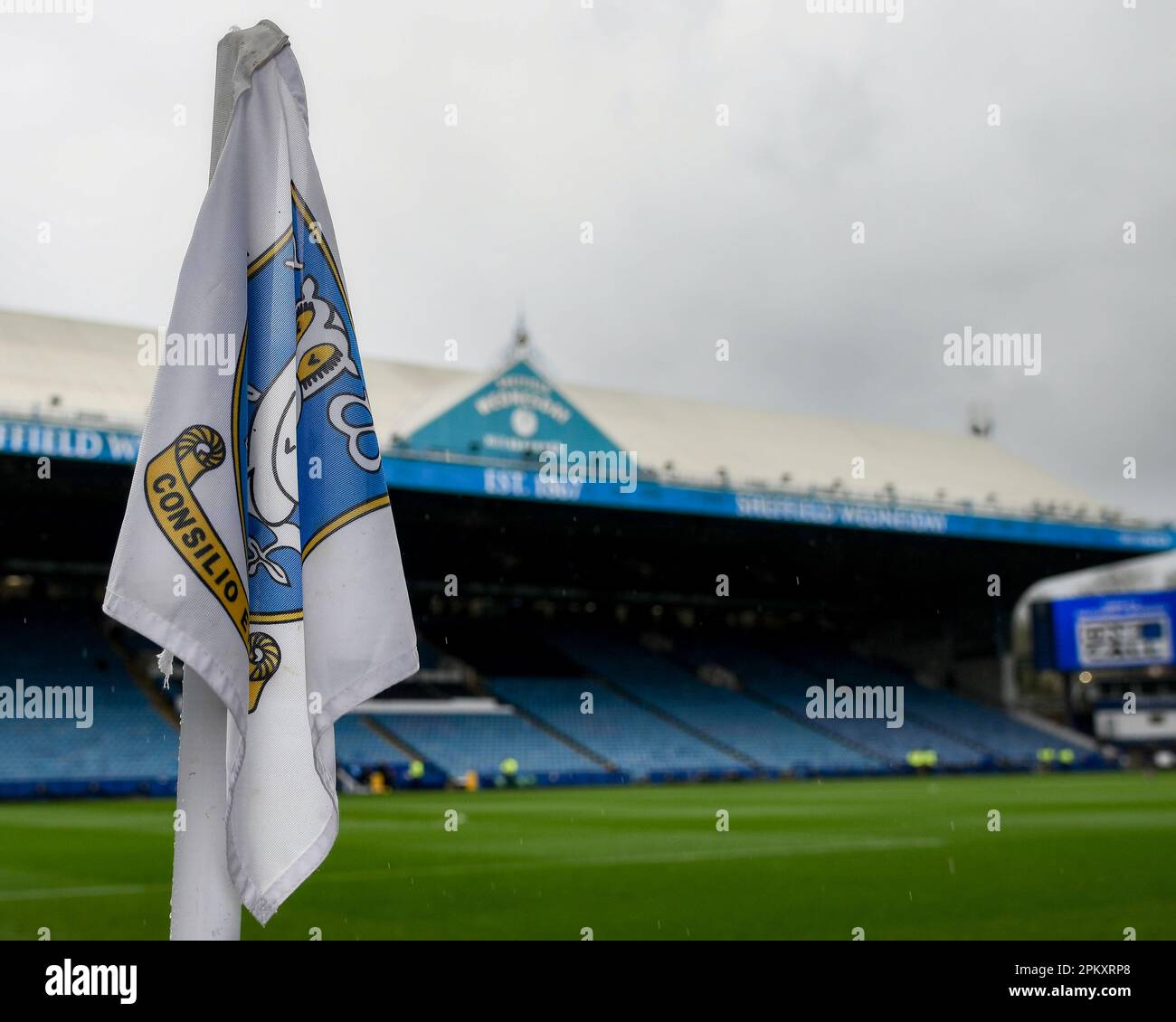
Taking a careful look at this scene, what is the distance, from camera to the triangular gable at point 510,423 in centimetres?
3097

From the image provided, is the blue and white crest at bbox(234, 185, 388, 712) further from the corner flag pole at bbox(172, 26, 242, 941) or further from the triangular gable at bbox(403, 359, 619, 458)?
the triangular gable at bbox(403, 359, 619, 458)

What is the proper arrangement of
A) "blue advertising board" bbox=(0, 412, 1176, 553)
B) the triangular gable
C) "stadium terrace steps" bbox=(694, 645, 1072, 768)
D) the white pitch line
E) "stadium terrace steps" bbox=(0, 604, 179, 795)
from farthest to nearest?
1. "stadium terrace steps" bbox=(694, 645, 1072, 768)
2. the triangular gable
3. "stadium terrace steps" bbox=(0, 604, 179, 795)
4. "blue advertising board" bbox=(0, 412, 1176, 553)
5. the white pitch line

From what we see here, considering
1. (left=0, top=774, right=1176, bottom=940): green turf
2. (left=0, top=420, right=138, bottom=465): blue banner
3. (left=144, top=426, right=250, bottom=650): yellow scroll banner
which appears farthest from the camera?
(left=0, top=420, right=138, bottom=465): blue banner

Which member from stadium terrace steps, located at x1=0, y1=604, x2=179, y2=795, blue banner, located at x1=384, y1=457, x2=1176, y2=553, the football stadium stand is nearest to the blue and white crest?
blue banner, located at x1=384, y1=457, x2=1176, y2=553

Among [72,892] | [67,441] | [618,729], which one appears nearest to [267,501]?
[72,892]

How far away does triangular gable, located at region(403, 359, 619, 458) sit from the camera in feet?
102

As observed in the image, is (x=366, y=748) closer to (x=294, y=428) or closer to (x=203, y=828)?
(x=203, y=828)

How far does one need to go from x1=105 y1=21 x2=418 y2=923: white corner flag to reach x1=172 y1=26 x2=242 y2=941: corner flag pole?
39 millimetres

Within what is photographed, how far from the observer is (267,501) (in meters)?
3.63

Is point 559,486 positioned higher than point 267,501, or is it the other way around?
point 559,486

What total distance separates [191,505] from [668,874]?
9.32m
